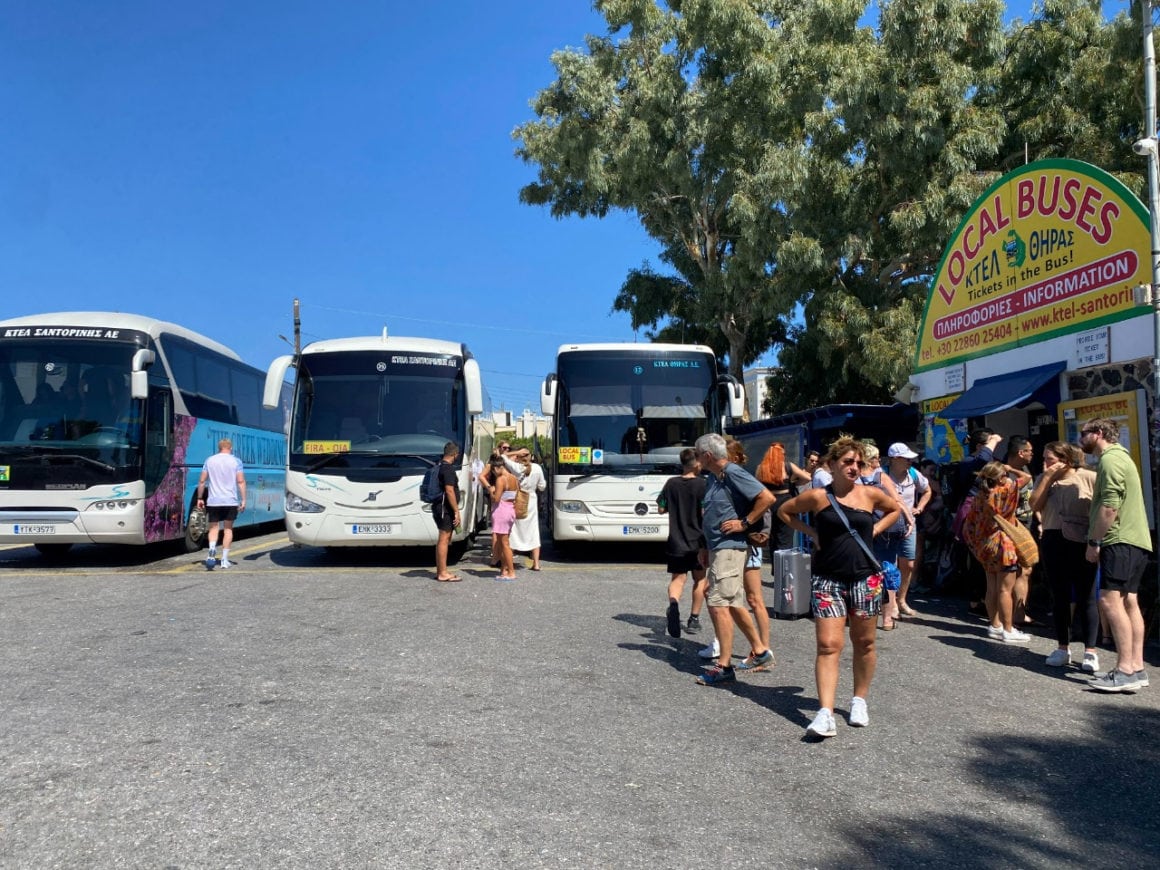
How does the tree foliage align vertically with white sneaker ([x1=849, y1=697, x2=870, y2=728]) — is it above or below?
above

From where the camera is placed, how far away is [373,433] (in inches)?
507

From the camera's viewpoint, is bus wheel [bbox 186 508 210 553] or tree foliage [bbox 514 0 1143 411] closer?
bus wheel [bbox 186 508 210 553]

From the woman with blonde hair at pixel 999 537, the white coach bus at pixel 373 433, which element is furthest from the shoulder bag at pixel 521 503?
the woman with blonde hair at pixel 999 537

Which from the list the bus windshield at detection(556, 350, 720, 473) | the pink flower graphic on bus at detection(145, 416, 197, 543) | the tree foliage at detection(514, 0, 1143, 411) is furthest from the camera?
the tree foliage at detection(514, 0, 1143, 411)

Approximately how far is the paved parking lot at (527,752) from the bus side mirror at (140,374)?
Result: 4.13 metres

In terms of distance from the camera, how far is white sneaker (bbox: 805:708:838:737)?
529cm

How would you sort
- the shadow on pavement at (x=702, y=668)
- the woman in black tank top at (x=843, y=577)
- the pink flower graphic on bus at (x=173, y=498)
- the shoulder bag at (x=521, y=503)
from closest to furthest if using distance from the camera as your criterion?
the woman in black tank top at (x=843, y=577), the shadow on pavement at (x=702, y=668), the shoulder bag at (x=521, y=503), the pink flower graphic on bus at (x=173, y=498)

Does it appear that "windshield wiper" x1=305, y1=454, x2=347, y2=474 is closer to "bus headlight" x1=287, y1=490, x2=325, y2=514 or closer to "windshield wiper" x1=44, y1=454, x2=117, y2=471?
"bus headlight" x1=287, y1=490, x2=325, y2=514

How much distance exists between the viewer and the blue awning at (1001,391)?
1060 centimetres

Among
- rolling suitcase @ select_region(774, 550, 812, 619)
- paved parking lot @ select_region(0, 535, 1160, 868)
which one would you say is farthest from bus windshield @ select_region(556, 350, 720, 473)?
rolling suitcase @ select_region(774, 550, 812, 619)

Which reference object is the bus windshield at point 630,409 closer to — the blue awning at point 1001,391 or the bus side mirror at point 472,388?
the bus side mirror at point 472,388

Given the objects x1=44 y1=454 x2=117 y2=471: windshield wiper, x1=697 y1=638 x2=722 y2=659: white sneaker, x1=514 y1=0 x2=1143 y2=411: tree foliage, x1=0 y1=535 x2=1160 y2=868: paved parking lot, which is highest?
x1=514 y1=0 x2=1143 y2=411: tree foliage

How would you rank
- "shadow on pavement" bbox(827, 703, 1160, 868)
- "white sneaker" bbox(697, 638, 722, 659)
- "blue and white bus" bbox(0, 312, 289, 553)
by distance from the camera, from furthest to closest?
"blue and white bus" bbox(0, 312, 289, 553) < "white sneaker" bbox(697, 638, 722, 659) < "shadow on pavement" bbox(827, 703, 1160, 868)

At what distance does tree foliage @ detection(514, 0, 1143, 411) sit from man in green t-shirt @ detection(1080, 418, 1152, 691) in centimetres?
1557
